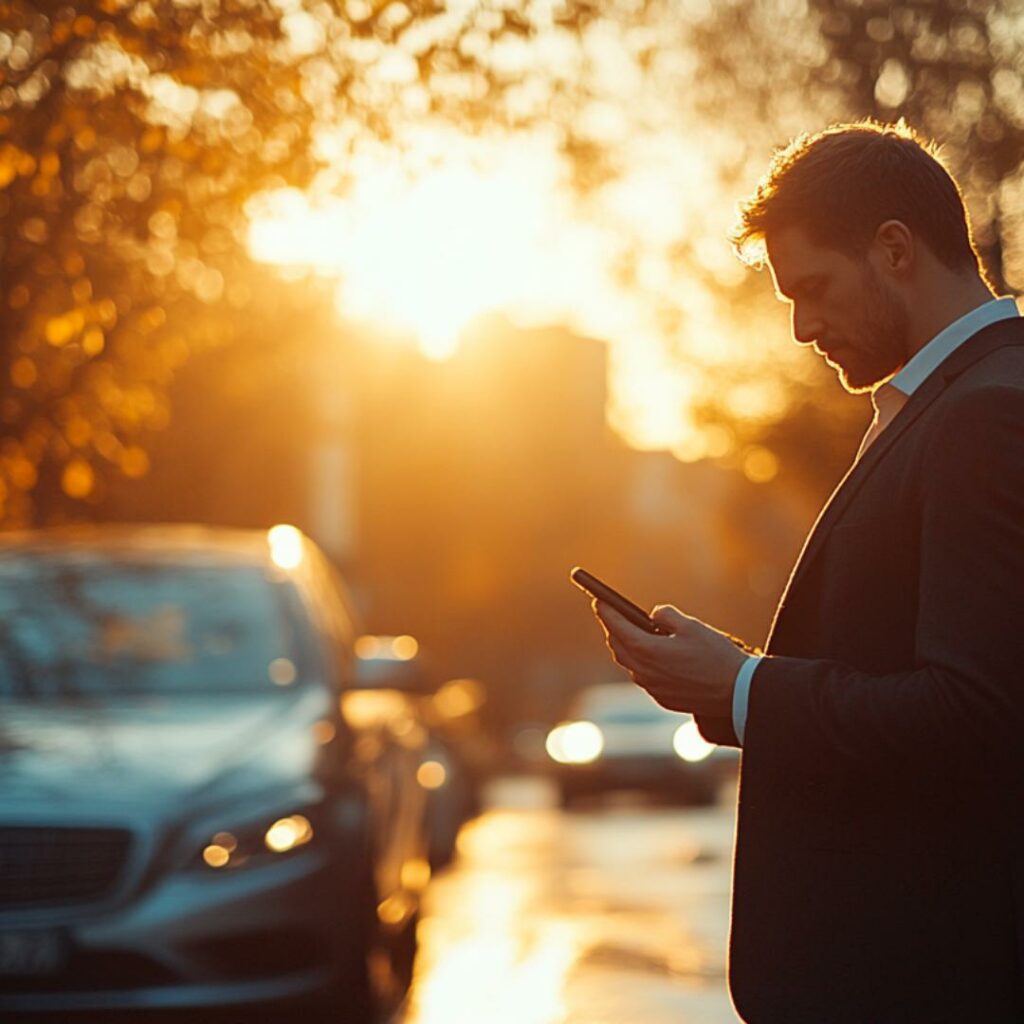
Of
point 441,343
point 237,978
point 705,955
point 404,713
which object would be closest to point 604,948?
point 705,955

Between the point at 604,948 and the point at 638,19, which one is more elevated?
the point at 638,19

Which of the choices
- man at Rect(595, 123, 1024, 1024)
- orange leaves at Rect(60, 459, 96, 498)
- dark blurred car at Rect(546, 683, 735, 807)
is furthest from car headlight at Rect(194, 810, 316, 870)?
dark blurred car at Rect(546, 683, 735, 807)

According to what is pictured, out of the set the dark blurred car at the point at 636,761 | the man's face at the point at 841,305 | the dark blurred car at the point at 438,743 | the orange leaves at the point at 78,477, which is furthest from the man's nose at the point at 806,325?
the dark blurred car at the point at 636,761

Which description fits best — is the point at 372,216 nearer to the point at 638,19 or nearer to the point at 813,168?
the point at 638,19

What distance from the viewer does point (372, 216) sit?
44.9 feet

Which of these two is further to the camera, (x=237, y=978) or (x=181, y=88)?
(x=181, y=88)

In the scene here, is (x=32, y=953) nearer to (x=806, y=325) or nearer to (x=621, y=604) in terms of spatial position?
(x=621, y=604)

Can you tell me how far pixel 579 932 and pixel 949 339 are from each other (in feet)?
29.9

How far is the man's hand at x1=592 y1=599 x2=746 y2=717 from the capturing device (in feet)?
10.0

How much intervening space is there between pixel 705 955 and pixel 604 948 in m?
0.59

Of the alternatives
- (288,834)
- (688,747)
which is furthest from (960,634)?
(688,747)

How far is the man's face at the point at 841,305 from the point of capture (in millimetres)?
3076

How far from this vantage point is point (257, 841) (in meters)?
7.86

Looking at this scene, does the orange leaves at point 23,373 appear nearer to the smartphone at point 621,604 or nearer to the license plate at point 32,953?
the license plate at point 32,953
